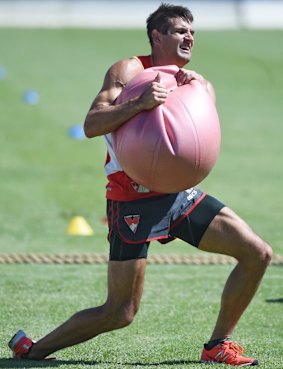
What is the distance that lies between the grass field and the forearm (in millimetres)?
1373

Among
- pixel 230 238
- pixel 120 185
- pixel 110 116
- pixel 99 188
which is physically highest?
pixel 110 116

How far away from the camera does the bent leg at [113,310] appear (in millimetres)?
5652

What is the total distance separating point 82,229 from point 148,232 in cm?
509

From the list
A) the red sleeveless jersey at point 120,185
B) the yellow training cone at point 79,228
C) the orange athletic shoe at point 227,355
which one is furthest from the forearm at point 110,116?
the yellow training cone at point 79,228

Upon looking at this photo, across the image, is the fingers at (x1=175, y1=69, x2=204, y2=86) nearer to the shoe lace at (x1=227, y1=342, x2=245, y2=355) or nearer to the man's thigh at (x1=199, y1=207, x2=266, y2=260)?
the man's thigh at (x1=199, y1=207, x2=266, y2=260)

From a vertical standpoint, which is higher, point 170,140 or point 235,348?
point 170,140

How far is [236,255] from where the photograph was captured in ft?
19.3

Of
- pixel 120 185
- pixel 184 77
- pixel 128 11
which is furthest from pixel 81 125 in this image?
pixel 128 11

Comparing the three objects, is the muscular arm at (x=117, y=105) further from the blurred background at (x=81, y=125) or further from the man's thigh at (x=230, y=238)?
the blurred background at (x=81, y=125)

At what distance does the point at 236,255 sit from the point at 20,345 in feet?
4.64

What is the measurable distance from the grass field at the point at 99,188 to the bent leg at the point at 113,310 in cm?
17

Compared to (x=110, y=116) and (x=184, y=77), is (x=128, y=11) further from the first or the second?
(x=110, y=116)

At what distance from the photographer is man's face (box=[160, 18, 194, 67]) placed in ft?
19.0

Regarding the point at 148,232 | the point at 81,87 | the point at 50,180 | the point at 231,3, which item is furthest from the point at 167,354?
the point at 231,3
